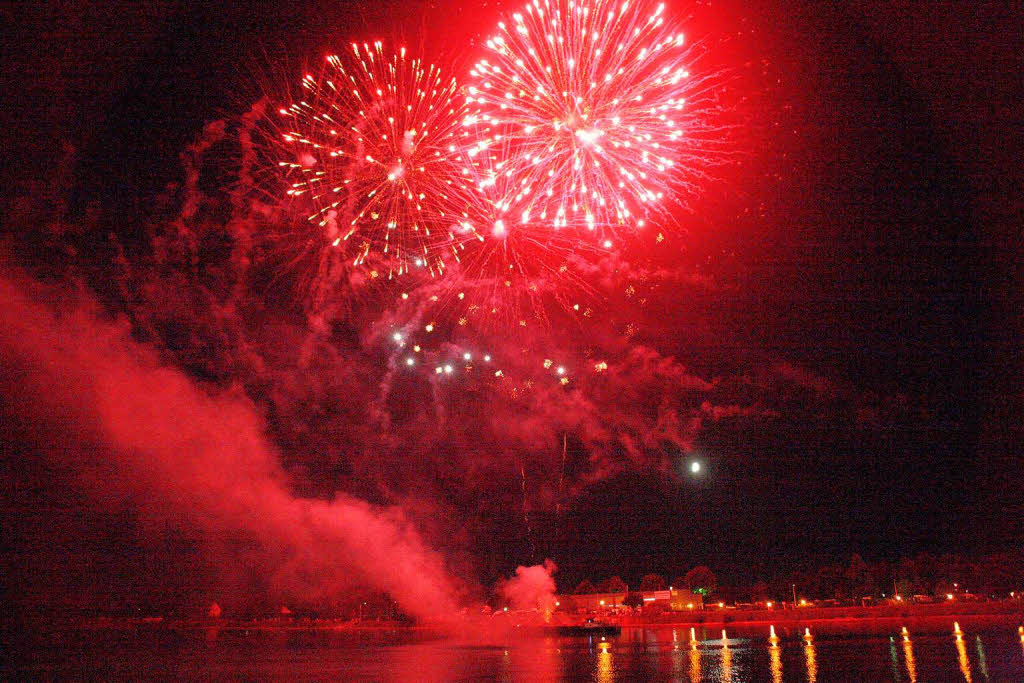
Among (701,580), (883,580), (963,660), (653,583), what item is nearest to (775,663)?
(963,660)

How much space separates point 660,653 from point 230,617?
4712cm

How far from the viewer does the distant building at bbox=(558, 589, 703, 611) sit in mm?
66125

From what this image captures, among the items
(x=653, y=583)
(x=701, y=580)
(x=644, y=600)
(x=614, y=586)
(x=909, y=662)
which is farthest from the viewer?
(x=614, y=586)

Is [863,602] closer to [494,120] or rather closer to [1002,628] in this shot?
[1002,628]

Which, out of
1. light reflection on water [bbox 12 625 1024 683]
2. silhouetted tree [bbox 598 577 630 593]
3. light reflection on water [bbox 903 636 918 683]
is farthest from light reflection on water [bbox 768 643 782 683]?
silhouetted tree [bbox 598 577 630 593]

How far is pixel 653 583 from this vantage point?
249 ft

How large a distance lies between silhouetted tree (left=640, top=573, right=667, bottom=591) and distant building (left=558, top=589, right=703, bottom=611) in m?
3.26

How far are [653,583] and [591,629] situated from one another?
28509 millimetres

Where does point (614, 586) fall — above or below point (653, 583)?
below

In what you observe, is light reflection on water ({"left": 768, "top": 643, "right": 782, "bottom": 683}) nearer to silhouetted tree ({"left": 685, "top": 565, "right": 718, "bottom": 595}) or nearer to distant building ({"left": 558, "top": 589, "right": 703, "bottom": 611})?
distant building ({"left": 558, "top": 589, "right": 703, "bottom": 611})

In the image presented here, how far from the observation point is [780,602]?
67.2 meters

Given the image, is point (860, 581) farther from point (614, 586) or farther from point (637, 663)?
point (637, 663)

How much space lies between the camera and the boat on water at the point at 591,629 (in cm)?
4859

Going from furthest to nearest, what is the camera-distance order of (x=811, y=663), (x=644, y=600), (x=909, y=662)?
(x=644, y=600) < (x=811, y=663) < (x=909, y=662)
